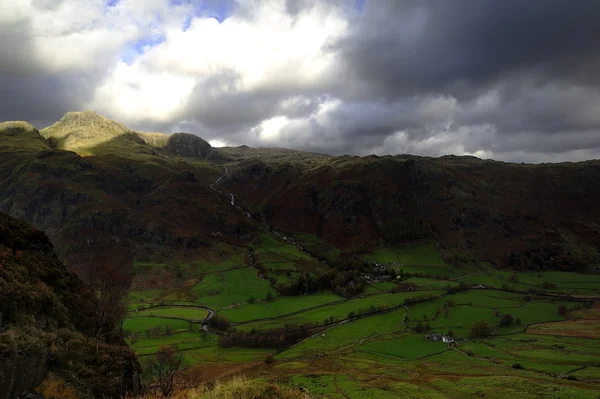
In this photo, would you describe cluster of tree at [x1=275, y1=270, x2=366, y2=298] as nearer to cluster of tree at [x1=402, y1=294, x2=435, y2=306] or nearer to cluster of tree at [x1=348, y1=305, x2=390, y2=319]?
cluster of tree at [x1=348, y1=305, x2=390, y2=319]

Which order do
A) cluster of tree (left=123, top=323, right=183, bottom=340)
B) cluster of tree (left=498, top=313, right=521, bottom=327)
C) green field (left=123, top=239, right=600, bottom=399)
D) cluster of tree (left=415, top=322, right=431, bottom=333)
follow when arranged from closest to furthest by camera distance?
green field (left=123, top=239, right=600, bottom=399) → cluster of tree (left=123, top=323, right=183, bottom=340) → cluster of tree (left=415, top=322, right=431, bottom=333) → cluster of tree (left=498, top=313, right=521, bottom=327)

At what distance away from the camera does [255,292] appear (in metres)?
167

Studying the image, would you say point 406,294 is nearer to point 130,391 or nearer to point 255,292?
point 255,292

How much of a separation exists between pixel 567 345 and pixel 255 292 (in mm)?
112455

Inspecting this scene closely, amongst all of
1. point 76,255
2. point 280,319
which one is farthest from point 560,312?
point 76,255

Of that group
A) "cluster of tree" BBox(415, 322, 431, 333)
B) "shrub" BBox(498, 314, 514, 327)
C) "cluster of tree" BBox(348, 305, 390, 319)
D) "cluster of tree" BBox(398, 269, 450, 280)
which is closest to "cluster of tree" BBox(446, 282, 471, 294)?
"cluster of tree" BBox(398, 269, 450, 280)

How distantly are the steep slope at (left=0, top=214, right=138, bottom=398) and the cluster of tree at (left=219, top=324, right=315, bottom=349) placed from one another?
285 feet

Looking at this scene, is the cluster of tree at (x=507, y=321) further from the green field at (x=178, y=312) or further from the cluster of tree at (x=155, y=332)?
the cluster of tree at (x=155, y=332)

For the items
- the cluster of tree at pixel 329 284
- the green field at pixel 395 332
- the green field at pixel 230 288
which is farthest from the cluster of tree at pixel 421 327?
the green field at pixel 230 288

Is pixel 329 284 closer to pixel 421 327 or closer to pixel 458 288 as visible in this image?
pixel 458 288

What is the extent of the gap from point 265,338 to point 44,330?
338ft

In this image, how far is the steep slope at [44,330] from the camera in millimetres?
19922

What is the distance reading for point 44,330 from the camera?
26281mm

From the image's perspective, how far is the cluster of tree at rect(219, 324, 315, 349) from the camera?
119m
